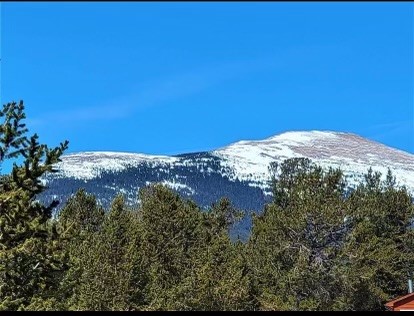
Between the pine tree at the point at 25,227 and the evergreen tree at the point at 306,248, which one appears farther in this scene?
the evergreen tree at the point at 306,248

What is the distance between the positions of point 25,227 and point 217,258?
19107 millimetres

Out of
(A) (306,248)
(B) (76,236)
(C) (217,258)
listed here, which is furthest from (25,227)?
(A) (306,248)

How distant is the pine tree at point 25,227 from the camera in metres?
14.6

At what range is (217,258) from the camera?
32.9 metres

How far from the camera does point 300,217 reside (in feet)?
110

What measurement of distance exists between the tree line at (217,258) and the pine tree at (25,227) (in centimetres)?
6

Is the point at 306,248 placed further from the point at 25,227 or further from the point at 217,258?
the point at 25,227

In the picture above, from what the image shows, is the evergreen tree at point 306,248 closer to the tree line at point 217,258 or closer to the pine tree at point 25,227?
the tree line at point 217,258

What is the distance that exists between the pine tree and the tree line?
6cm

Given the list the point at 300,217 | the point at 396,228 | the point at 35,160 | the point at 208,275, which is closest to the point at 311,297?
the point at 300,217

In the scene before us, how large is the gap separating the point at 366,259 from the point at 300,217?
5.31 meters

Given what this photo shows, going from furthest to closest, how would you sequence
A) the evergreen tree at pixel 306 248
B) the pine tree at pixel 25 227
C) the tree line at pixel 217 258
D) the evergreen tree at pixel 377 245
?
the evergreen tree at pixel 377 245 < the evergreen tree at pixel 306 248 < the tree line at pixel 217 258 < the pine tree at pixel 25 227

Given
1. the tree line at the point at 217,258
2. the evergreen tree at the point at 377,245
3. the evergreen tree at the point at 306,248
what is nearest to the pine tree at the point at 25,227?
the tree line at the point at 217,258

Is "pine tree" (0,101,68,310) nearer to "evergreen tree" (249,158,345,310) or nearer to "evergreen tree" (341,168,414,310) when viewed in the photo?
"evergreen tree" (249,158,345,310)
